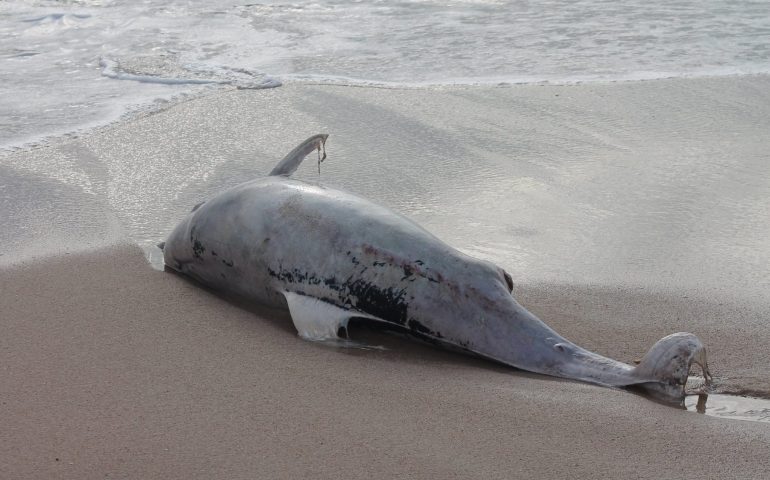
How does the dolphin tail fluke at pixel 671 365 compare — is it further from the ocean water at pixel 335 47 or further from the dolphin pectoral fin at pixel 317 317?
the ocean water at pixel 335 47

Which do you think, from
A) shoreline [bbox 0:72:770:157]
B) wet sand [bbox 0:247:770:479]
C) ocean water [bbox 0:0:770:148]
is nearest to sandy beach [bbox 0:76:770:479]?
wet sand [bbox 0:247:770:479]

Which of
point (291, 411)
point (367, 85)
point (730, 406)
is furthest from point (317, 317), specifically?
point (367, 85)

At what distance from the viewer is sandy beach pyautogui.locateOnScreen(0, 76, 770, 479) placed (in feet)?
10.1

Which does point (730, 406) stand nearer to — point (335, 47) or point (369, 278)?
point (369, 278)

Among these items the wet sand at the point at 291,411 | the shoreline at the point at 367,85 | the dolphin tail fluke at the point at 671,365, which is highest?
the shoreline at the point at 367,85

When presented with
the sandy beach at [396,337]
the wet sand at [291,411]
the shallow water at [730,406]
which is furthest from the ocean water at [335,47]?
the shallow water at [730,406]

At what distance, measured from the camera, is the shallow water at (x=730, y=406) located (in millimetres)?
3311

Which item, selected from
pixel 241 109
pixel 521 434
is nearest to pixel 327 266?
pixel 521 434

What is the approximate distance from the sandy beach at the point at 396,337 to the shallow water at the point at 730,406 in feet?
0.24

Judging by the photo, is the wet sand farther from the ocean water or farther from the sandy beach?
the ocean water

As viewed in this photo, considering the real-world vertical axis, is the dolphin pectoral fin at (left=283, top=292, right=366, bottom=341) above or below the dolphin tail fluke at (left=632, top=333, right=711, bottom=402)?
below

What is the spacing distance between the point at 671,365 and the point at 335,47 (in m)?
6.89

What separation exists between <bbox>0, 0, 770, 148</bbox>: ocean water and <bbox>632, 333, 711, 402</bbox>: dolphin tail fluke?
16.3 feet

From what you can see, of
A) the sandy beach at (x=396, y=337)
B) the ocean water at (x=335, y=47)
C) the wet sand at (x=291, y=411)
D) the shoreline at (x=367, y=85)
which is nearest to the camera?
the wet sand at (x=291, y=411)
